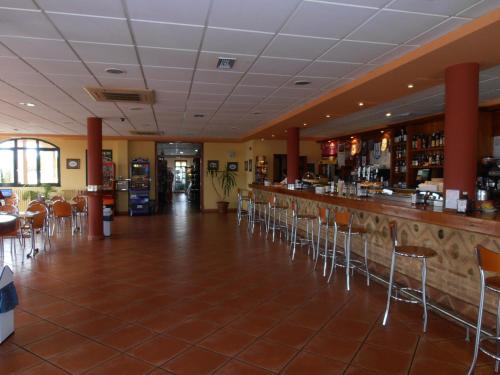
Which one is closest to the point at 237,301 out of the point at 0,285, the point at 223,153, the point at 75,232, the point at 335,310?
the point at 335,310

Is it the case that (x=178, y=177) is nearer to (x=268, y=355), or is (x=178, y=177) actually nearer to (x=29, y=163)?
(x=29, y=163)

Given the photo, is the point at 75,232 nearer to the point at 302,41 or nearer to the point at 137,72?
the point at 137,72

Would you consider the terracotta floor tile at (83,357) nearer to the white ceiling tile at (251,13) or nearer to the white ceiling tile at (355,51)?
the white ceiling tile at (251,13)

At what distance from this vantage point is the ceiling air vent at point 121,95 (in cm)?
546

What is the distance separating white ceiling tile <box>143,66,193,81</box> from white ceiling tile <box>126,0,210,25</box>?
4.60ft

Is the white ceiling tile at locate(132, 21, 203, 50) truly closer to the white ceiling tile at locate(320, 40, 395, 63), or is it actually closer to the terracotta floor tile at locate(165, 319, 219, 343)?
the white ceiling tile at locate(320, 40, 395, 63)

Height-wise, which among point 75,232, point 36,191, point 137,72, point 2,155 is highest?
point 137,72

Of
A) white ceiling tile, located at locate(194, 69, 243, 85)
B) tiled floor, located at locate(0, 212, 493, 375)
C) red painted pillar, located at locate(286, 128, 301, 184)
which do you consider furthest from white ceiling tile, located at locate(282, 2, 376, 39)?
red painted pillar, located at locate(286, 128, 301, 184)

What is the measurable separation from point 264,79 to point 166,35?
184 centimetres

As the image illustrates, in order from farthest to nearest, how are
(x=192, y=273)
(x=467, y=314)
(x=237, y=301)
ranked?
(x=192, y=273)
(x=237, y=301)
(x=467, y=314)

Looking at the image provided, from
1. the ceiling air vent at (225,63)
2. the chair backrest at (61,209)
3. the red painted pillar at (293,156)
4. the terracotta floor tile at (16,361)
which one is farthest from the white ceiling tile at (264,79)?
the chair backrest at (61,209)

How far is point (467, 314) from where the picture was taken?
3.48 meters

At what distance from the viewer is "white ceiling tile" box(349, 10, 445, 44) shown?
3.00m

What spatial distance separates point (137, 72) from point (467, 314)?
4.70 m
